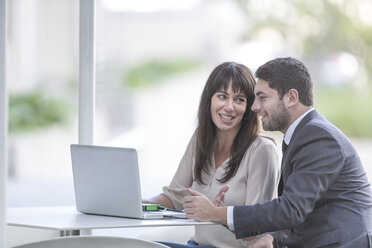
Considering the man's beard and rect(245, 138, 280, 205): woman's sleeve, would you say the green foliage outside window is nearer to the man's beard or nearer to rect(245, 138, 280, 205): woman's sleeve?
rect(245, 138, 280, 205): woman's sleeve

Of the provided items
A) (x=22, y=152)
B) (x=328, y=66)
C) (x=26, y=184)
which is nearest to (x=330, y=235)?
(x=26, y=184)

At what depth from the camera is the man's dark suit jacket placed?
239 centimetres

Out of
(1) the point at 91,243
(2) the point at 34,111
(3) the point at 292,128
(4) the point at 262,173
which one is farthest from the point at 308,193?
(2) the point at 34,111

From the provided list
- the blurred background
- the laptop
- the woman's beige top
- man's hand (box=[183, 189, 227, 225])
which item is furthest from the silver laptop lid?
the blurred background

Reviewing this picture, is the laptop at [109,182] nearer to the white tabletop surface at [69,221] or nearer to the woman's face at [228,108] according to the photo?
the white tabletop surface at [69,221]

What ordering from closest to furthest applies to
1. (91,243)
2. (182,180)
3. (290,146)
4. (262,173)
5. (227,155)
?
1. (91,243)
2. (290,146)
3. (262,173)
4. (227,155)
5. (182,180)

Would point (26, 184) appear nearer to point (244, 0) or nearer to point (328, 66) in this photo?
point (328, 66)

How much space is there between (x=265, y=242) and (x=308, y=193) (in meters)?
0.32

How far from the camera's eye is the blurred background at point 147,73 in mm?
10594

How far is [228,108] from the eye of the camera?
287 centimetres

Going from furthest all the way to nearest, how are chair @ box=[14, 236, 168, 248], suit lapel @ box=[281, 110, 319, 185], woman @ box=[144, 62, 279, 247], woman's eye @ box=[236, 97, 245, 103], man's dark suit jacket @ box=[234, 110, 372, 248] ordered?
woman's eye @ box=[236, 97, 245, 103], woman @ box=[144, 62, 279, 247], suit lapel @ box=[281, 110, 319, 185], man's dark suit jacket @ box=[234, 110, 372, 248], chair @ box=[14, 236, 168, 248]

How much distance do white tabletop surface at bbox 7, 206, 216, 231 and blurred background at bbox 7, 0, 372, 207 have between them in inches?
156

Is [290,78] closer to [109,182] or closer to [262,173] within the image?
[262,173]

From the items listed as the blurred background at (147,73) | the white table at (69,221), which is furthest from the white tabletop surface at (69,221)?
the blurred background at (147,73)
